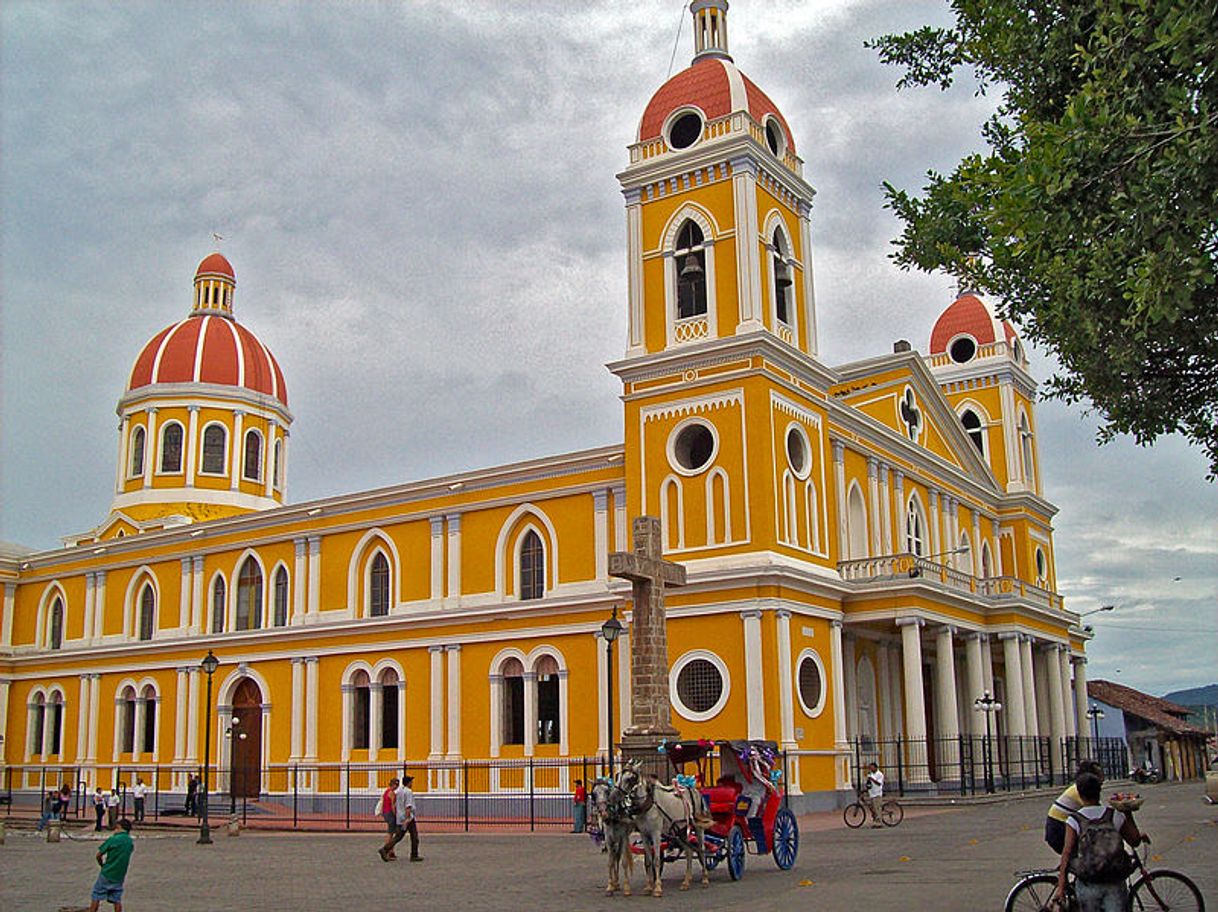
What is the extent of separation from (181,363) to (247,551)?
12399 mm

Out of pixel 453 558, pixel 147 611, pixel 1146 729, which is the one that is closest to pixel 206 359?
pixel 147 611

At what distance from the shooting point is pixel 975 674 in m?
35.2

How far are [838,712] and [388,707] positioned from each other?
540 inches

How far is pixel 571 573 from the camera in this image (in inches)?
1335

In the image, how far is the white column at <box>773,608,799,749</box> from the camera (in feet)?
92.7

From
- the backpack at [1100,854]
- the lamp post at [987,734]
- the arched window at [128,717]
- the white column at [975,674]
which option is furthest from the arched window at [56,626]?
the backpack at [1100,854]

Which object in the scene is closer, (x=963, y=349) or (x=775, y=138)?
(x=775, y=138)

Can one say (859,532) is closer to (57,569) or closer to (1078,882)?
(1078,882)

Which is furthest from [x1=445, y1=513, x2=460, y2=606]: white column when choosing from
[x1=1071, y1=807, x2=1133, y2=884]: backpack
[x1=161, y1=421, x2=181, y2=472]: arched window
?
[x1=1071, y1=807, x2=1133, y2=884]: backpack

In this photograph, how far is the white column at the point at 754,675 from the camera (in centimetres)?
2805

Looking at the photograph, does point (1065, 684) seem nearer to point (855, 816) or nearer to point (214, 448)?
point (855, 816)

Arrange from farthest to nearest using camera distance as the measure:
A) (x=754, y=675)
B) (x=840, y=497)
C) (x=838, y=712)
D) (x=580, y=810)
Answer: (x=840, y=497)
(x=838, y=712)
(x=754, y=675)
(x=580, y=810)

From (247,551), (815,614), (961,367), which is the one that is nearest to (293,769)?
(247,551)

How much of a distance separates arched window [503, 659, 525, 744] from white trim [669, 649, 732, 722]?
605 centimetres
